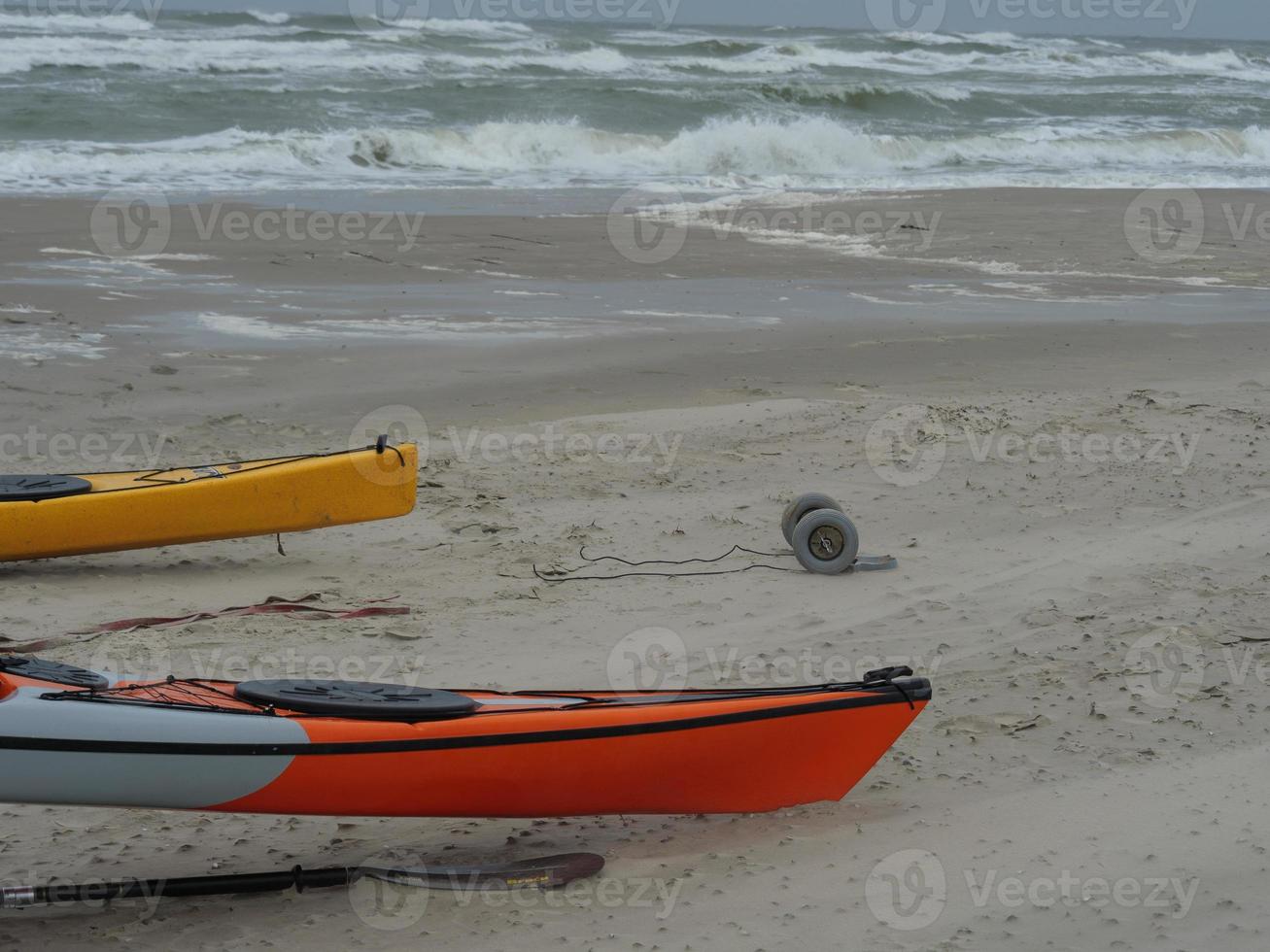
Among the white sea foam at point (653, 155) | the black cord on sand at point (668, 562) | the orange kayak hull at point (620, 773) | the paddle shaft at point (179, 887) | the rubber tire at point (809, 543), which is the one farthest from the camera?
the white sea foam at point (653, 155)

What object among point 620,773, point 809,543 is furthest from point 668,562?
point 620,773

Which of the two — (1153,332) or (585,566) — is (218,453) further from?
(1153,332)

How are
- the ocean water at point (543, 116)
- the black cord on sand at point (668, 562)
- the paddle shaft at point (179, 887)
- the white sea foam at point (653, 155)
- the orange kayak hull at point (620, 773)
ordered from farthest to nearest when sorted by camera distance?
1. the ocean water at point (543, 116)
2. the white sea foam at point (653, 155)
3. the black cord on sand at point (668, 562)
4. the orange kayak hull at point (620, 773)
5. the paddle shaft at point (179, 887)

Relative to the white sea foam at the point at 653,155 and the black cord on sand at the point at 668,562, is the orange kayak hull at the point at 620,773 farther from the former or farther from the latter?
the white sea foam at the point at 653,155

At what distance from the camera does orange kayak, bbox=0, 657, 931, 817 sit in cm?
332

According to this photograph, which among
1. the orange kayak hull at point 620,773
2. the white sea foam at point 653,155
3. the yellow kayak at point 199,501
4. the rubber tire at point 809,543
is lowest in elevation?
the orange kayak hull at point 620,773

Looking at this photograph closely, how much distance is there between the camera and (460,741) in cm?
342

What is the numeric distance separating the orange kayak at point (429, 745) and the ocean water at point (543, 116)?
40.8ft

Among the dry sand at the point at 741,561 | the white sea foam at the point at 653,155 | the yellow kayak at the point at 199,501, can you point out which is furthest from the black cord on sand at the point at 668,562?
the white sea foam at the point at 653,155

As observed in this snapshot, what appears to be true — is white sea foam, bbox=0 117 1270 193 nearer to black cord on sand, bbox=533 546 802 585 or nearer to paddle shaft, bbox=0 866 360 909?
black cord on sand, bbox=533 546 802 585

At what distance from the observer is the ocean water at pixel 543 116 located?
17.8 meters

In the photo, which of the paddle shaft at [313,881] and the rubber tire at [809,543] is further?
the rubber tire at [809,543]

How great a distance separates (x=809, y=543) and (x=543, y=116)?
18.1 m

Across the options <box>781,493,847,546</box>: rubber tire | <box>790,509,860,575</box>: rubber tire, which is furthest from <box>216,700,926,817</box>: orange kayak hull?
<box>781,493,847,546</box>: rubber tire
